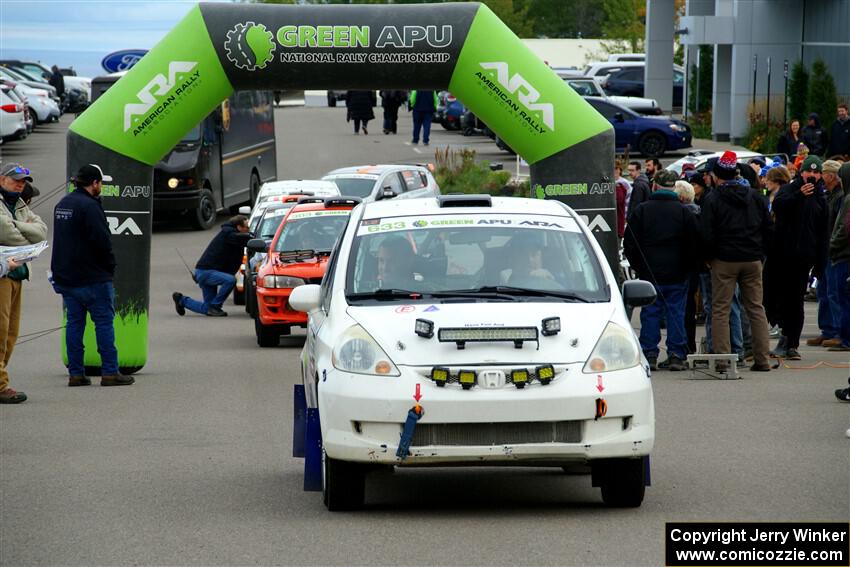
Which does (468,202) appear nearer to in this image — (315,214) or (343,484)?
(343,484)

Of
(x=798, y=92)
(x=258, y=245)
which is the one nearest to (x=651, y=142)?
(x=798, y=92)

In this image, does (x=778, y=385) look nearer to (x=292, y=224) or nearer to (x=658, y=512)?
(x=658, y=512)

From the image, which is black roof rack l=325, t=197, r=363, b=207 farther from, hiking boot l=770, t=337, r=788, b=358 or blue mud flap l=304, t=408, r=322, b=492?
blue mud flap l=304, t=408, r=322, b=492

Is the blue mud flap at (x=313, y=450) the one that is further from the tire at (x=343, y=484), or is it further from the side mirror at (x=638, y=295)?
the side mirror at (x=638, y=295)

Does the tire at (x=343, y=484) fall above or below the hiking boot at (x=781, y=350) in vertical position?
above

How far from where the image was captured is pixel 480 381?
7879mm

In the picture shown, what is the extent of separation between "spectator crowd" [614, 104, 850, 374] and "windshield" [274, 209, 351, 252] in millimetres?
5018

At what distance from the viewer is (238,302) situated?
2406 centimetres

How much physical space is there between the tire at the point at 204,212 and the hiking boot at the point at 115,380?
18.1m

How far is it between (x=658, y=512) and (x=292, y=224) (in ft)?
38.8

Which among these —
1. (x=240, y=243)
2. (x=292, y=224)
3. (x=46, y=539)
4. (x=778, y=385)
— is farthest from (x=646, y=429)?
(x=240, y=243)

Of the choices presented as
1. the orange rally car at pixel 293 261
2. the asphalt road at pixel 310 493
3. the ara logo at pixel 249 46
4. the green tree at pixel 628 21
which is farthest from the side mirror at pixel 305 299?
the green tree at pixel 628 21

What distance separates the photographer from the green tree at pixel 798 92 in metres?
→ 39.6

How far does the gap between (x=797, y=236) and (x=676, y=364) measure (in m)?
1.80
